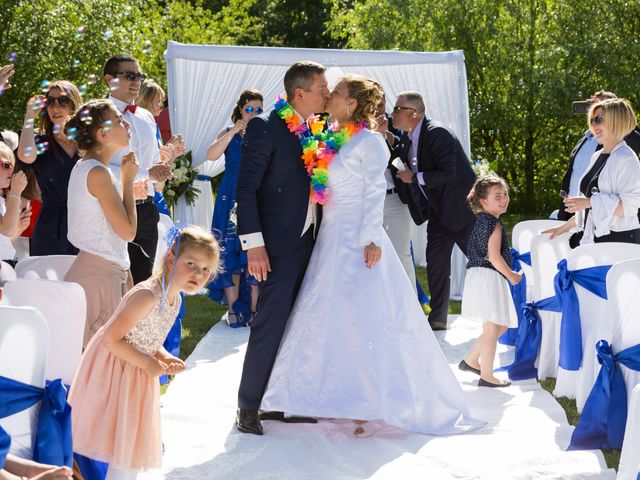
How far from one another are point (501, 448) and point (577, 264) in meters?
1.17

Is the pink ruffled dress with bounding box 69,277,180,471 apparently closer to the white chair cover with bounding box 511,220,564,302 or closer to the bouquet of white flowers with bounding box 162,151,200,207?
the white chair cover with bounding box 511,220,564,302

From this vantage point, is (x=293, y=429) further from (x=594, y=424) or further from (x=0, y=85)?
(x=0, y=85)

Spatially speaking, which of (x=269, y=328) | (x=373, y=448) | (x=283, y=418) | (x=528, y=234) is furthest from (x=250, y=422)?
(x=528, y=234)

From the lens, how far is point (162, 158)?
6.31 metres

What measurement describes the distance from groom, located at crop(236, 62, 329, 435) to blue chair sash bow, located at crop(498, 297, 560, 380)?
2.03 m

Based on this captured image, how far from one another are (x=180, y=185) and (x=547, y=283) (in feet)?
14.0

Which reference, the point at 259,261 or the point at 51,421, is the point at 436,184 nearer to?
the point at 259,261

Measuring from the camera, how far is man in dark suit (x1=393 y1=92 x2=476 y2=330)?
7.81 m

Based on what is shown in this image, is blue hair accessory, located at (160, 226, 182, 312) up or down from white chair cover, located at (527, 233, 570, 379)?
up

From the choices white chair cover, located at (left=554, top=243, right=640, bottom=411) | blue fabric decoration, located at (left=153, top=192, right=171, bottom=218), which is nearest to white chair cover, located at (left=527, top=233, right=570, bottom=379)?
white chair cover, located at (left=554, top=243, right=640, bottom=411)

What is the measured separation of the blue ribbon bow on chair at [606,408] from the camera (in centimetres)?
446

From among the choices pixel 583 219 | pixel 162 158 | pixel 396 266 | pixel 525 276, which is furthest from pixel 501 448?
pixel 162 158

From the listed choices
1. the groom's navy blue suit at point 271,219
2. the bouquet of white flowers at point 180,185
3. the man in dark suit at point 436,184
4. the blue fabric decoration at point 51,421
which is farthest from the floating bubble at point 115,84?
the bouquet of white flowers at point 180,185

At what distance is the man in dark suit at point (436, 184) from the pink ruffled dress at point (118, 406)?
4.48 m
